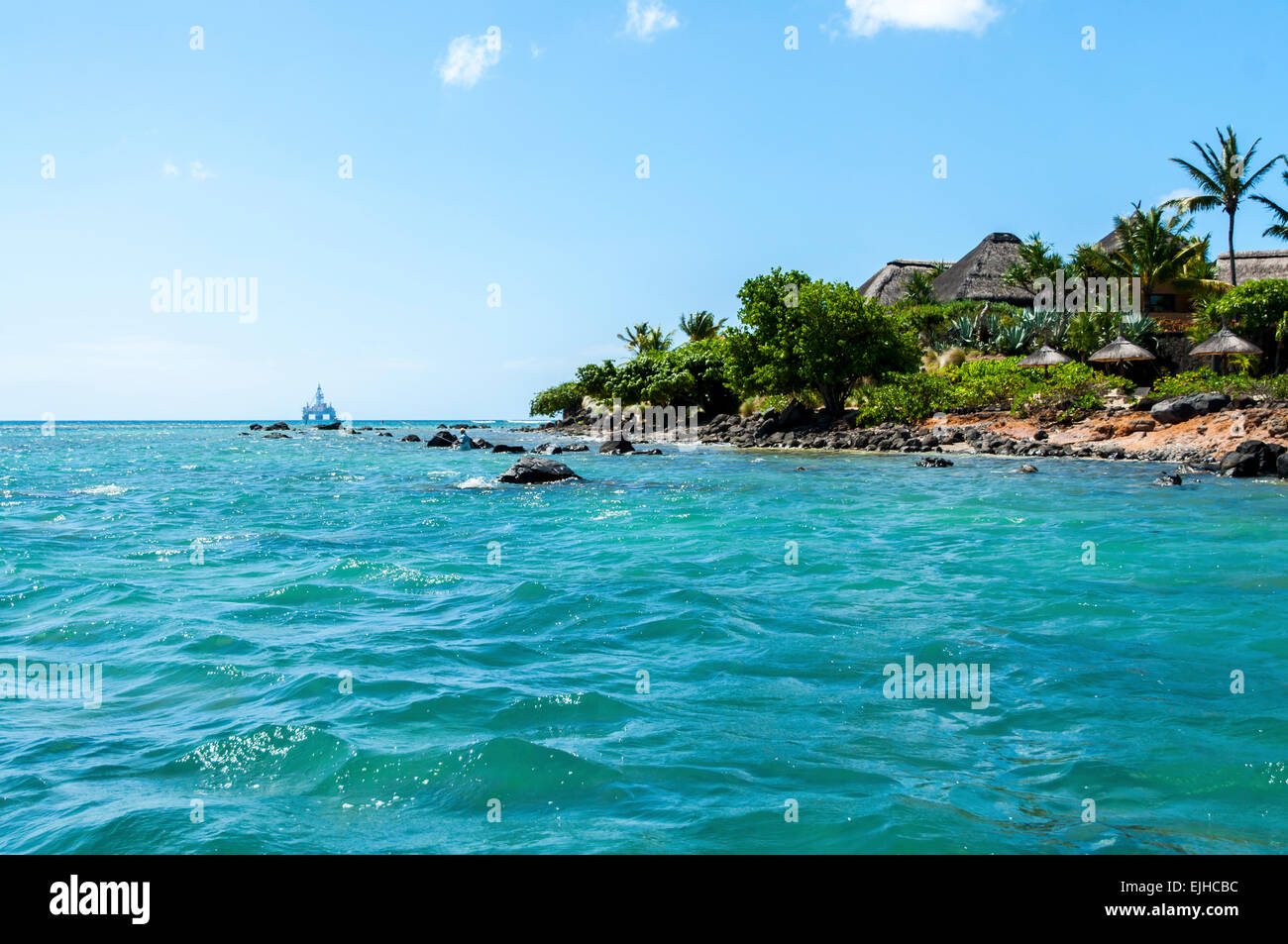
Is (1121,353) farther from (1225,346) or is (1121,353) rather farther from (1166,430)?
(1166,430)

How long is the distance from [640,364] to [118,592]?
158 ft

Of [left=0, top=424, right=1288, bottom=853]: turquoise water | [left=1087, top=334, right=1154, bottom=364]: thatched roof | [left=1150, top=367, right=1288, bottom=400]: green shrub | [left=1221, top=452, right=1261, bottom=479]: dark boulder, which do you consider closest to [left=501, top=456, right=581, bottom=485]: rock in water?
[left=0, top=424, right=1288, bottom=853]: turquoise water

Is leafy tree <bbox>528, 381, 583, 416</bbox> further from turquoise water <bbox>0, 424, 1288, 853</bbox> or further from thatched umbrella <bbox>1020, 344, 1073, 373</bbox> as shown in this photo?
turquoise water <bbox>0, 424, 1288, 853</bbox>

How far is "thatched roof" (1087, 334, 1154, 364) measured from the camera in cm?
3544

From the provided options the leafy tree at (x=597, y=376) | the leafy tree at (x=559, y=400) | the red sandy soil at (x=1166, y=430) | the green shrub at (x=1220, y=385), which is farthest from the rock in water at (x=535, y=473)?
the leafy tree at (x=559, y=400)

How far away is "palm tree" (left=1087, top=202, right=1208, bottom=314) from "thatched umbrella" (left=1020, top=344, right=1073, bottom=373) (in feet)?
39.8

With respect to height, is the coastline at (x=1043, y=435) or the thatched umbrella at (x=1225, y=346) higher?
the thatched umbrella at (x=1225, y=346)

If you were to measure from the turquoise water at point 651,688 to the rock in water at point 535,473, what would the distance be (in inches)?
326

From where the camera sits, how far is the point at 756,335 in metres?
43.3

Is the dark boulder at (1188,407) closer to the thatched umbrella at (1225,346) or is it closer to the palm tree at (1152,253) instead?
the thatched umbrella at (1225,346)

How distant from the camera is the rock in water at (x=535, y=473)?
23.2 metres

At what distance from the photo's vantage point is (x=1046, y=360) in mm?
37688
